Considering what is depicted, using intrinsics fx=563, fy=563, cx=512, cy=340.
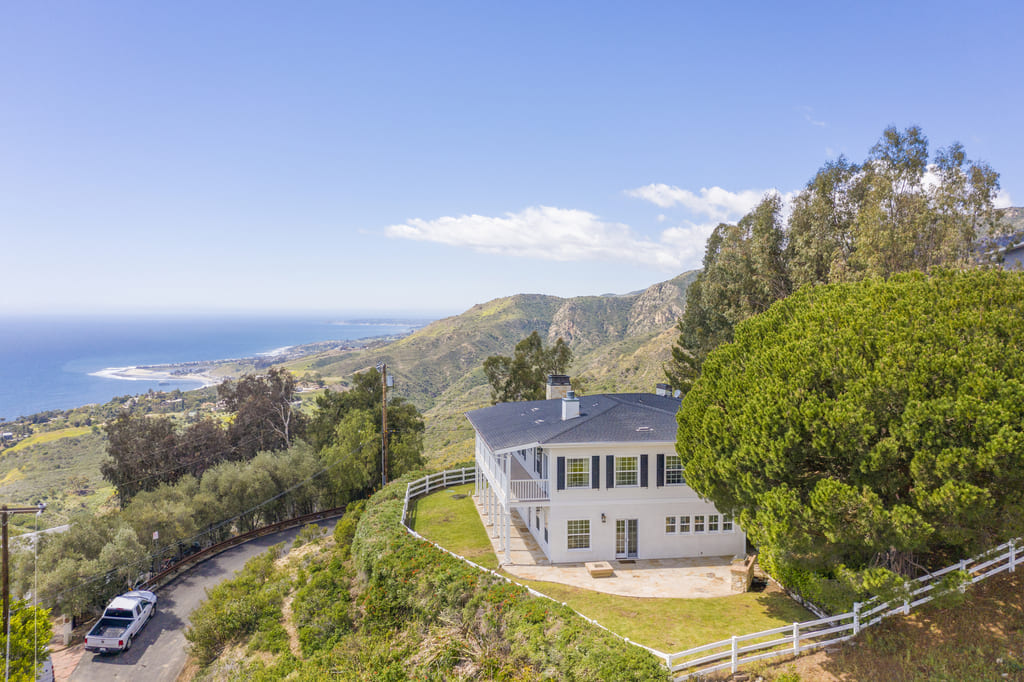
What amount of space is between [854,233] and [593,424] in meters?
15.8

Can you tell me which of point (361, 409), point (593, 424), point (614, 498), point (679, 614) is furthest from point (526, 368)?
point (679, 614)

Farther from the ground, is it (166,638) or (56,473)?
(166,638)

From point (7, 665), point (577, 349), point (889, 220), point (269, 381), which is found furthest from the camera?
point (577, 349)

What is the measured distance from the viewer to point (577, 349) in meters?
127

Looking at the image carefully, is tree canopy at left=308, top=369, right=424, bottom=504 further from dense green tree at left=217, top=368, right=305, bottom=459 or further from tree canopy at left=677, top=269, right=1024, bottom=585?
tree canopy at left=677, top=269, right=1024, bottom=585

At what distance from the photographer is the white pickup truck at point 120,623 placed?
68.0 feet

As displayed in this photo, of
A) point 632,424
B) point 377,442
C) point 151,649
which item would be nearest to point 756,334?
point 632,424

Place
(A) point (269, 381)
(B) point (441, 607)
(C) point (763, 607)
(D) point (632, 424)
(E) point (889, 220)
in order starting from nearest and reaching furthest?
1. (C) point (763, 607)
2. (B) point (441, 607)
3. (D) point (632, 424)
4. (E) point (889, 220)
5. (A) point (269, 381)

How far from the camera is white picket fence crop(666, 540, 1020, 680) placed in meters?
12.1

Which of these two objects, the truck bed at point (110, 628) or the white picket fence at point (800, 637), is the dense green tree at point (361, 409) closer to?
the truck bed at point (110, 628)

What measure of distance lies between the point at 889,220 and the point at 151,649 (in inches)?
1343

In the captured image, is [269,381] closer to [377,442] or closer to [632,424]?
[377,442]

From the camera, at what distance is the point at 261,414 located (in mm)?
43469

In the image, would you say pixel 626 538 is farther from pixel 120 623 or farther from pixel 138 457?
pixel 138 457
